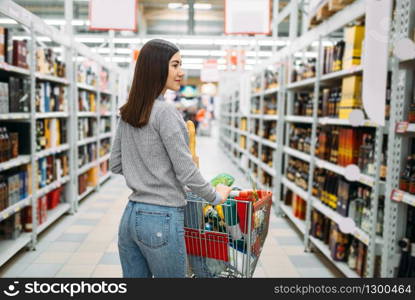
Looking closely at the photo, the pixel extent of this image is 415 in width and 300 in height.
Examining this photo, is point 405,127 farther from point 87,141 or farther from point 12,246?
point 87,141

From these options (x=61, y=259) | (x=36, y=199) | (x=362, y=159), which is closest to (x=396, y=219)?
(x=362, y=159)

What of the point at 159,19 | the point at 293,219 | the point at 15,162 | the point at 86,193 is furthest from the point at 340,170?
the point at 159,19

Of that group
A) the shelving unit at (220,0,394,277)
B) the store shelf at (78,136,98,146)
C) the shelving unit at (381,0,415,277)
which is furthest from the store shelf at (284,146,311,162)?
the store shelf at (78,136,98,146)

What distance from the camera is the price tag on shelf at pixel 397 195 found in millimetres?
2511

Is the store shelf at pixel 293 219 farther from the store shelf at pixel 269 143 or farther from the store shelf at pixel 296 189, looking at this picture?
the store shelf at pixel 269 143

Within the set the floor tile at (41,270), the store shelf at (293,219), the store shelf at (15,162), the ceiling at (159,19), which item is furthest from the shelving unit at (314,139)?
the ceiling at (159,19)

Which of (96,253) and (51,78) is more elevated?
(51,78)

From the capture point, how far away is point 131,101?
1.61 metres

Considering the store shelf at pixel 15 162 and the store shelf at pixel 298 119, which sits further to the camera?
the store shelf at pixel 298 119

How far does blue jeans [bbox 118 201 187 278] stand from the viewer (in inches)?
62.6

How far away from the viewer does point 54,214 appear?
4.95 meters

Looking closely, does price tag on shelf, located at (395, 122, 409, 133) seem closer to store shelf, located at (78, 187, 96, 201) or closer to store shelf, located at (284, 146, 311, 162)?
store shelf, located at (284, 146, 311, 162)

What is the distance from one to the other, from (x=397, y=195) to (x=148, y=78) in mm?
1817

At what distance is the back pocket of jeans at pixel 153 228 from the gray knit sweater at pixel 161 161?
52 millimetres
